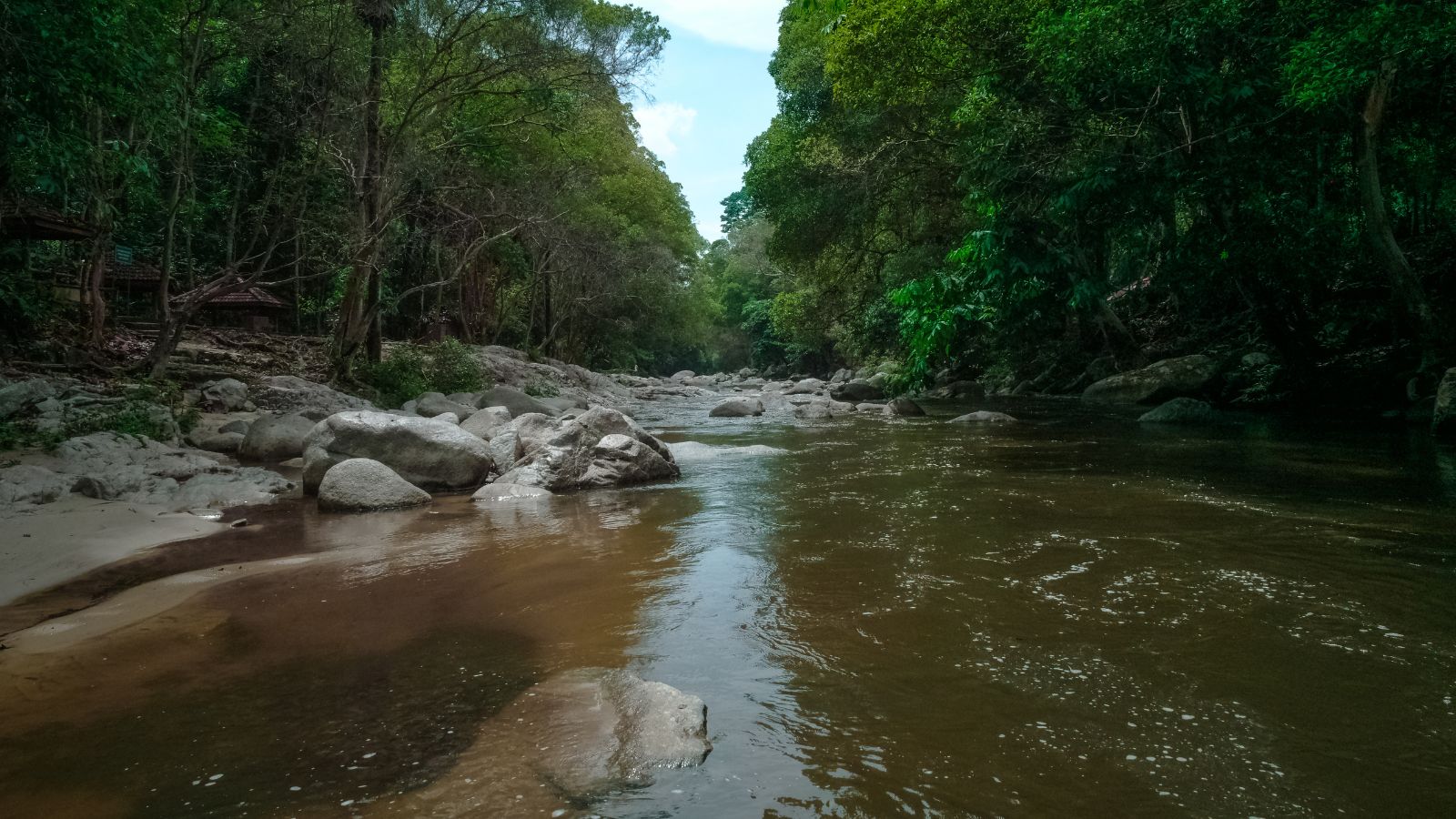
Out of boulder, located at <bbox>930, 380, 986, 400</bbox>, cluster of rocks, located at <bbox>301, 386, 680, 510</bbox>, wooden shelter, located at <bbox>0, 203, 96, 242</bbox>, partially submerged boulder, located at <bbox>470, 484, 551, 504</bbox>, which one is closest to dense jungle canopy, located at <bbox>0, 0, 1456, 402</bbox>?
wooden shelter, located at <bbox>0, 203, 96, 242</bbox>

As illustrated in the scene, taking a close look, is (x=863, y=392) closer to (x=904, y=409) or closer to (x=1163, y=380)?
(x=904, y=409)

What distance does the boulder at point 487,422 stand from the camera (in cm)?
914

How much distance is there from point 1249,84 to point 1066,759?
8769 millimetres

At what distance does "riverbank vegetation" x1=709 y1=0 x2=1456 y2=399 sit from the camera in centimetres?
788

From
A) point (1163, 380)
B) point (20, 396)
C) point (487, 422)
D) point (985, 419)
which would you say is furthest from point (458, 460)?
point (1163, 380)

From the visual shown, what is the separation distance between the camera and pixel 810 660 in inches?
112

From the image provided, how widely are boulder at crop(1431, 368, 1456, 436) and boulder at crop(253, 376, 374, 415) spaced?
45.2 ft

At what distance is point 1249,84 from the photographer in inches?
321

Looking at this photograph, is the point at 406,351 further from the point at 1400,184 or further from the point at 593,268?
the point at 1400,184

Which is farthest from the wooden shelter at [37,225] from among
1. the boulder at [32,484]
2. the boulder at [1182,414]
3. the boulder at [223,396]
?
the boulder at [1182,414]

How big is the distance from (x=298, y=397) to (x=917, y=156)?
39.7 feet

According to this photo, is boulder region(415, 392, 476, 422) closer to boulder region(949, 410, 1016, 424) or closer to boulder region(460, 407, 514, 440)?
boulder region(460, 407, 514, 440)

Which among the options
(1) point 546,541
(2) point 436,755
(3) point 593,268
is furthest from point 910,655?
(3) point 593,268

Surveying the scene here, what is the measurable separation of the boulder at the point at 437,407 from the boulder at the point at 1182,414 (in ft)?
33.8
